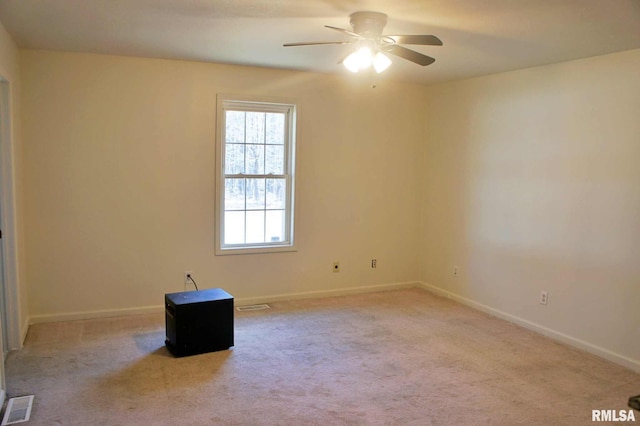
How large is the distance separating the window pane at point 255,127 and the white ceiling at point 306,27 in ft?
2.17

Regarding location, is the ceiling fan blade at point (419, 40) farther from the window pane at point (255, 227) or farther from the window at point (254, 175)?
the window pane at point (255, 227)

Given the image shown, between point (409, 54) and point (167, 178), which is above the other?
point (409, 54)

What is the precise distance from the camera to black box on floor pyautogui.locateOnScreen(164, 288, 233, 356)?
3.45 m

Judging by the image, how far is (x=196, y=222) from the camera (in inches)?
179

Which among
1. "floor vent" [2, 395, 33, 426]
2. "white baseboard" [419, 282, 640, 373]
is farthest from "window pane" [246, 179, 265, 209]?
"floor vent" [2, 395, 33, 426]

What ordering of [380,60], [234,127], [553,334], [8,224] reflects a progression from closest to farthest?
[380,60], [8,224], [553,334], [234,127]

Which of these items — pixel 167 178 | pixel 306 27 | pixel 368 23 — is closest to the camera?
A: pixel 368 23

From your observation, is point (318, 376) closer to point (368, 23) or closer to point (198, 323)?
point (198, 323)

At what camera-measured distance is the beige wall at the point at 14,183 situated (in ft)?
11.0

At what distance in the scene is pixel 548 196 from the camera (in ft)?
13.4

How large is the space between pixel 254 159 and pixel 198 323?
6.22 ft

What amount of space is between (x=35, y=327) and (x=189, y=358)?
5.02ft

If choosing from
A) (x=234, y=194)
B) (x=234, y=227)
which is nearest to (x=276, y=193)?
(x=234, y=194)

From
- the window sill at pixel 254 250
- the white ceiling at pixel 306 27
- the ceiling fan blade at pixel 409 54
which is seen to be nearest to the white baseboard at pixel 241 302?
the window sill at pixel 254 250
